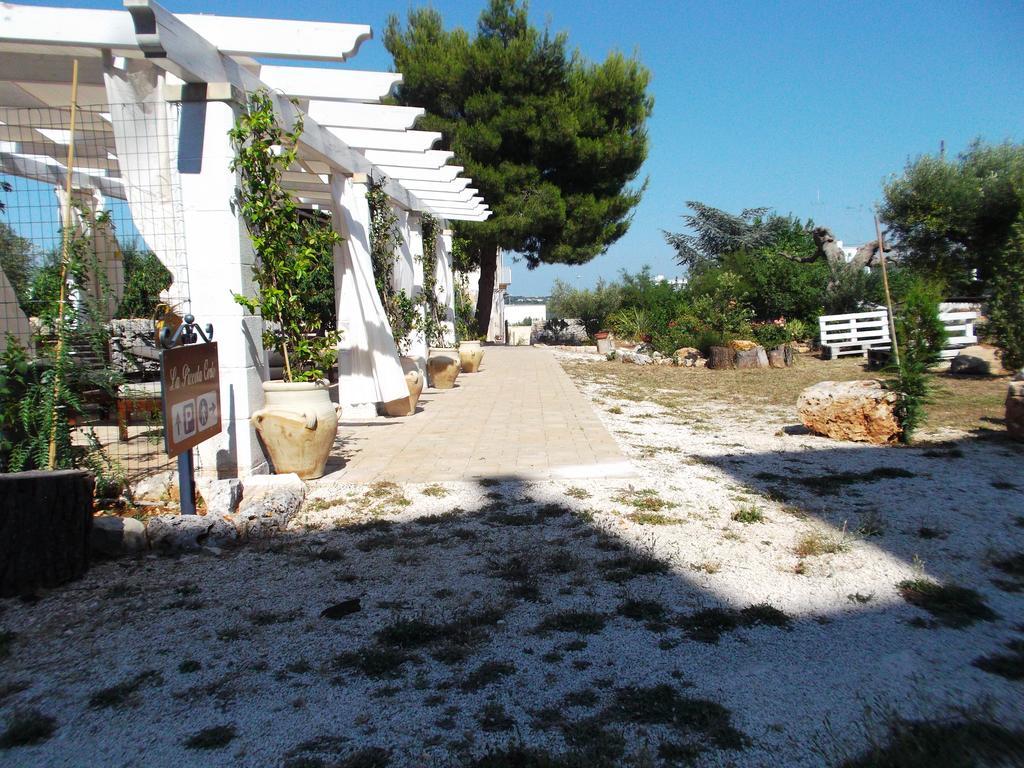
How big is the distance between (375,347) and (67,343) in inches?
168

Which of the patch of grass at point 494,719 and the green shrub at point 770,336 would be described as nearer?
the patch of grass at point 494,719

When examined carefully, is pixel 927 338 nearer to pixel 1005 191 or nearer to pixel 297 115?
pixel 297 115

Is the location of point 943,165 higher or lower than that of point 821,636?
higher

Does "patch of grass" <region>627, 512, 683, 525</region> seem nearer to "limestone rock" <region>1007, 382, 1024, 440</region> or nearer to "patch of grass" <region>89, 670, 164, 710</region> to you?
"patch of grass" <region>89, 670, 164, 710</region>

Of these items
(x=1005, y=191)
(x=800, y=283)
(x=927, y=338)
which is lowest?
(x=927, y=338)

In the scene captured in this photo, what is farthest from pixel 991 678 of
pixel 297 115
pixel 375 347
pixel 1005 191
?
pixel 1005 191

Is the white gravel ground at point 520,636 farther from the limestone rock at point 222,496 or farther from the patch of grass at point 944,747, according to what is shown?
the limestone rock at point 222,496

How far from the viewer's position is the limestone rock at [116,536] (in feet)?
13.4

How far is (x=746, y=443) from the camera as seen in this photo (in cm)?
746

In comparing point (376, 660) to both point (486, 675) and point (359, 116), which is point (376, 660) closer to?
point (486, 675)

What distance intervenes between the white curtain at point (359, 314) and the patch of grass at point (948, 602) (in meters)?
6.10

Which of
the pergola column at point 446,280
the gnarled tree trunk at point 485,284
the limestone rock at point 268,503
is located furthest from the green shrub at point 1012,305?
the gnarled tree trunk at point 485,284

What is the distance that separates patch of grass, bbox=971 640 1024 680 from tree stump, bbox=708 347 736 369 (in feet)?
43.6

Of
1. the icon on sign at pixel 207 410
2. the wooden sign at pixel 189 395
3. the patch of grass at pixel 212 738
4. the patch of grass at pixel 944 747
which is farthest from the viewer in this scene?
the icon on sign at pixel 207 410
